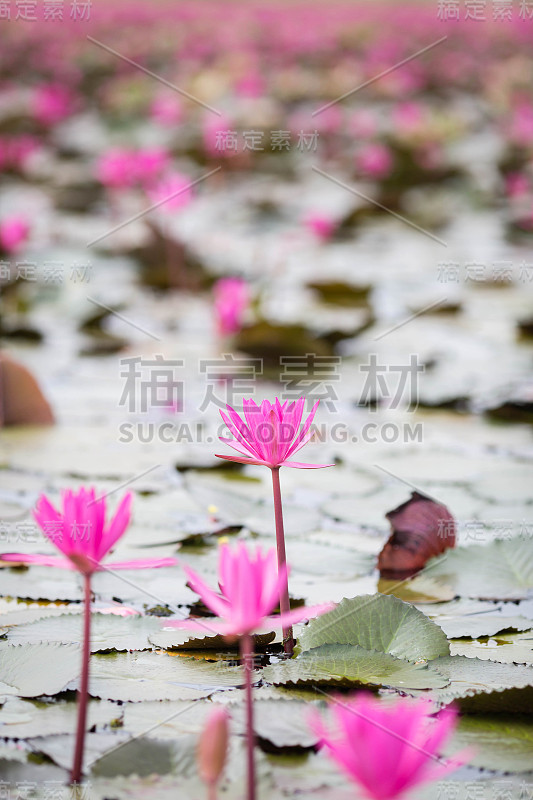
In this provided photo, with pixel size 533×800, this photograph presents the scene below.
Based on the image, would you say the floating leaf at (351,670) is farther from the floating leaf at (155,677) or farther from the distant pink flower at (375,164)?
the distant pink flower at (375,164)

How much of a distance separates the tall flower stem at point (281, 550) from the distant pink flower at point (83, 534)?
0.12 meters

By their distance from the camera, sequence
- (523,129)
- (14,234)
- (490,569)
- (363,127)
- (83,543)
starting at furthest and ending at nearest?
(363,127), (523,129), (14,234), (490,569), (83,543)

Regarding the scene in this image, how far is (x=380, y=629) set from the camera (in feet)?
2.33

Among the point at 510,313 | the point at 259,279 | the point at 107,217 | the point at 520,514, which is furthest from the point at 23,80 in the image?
the point at 520,514

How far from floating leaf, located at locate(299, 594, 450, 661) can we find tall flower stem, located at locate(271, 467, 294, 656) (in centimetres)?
1

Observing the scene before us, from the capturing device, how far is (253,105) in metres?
4.29

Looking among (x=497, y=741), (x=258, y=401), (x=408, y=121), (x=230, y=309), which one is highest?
(x=408, y=121)

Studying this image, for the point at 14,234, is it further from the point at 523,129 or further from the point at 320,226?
the point at 523,129

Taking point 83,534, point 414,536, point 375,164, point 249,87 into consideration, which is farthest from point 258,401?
point 249,87

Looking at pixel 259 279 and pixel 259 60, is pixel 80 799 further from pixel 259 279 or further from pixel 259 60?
pixel 259 60

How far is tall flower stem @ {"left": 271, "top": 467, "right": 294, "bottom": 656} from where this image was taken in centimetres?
63

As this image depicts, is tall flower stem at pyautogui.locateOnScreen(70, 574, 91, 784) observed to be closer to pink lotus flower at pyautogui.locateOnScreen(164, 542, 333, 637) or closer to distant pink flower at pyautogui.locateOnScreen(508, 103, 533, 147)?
pink lotus flower at pyautogui.locateOnScreen(164, 542, 333, 637)

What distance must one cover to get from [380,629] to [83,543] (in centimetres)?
29

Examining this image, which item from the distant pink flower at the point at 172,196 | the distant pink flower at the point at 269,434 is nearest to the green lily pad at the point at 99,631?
the distant pink flower at the point at 269,434
